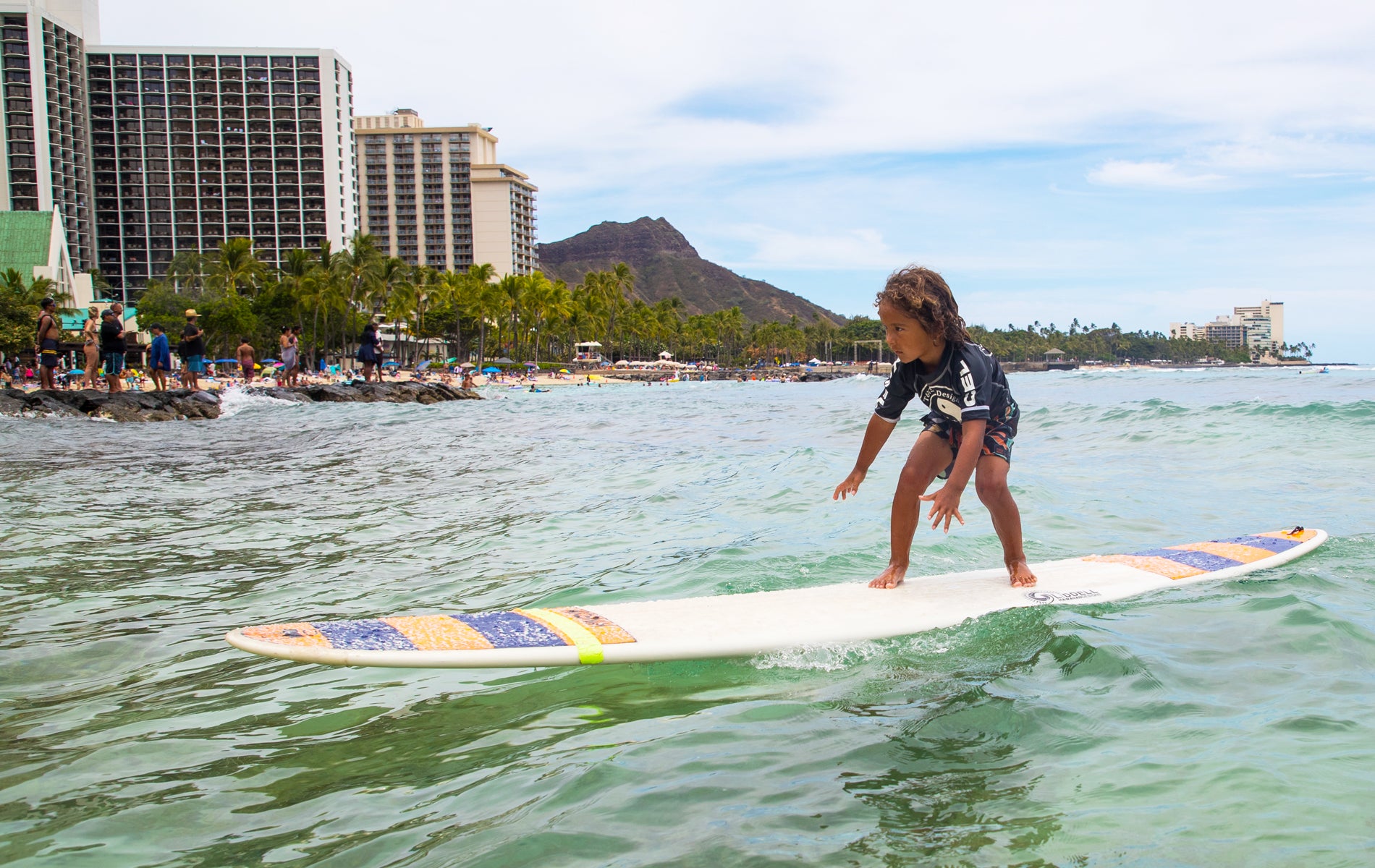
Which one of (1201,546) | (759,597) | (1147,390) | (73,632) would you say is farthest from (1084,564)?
(1147,390)

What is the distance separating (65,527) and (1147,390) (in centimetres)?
4640

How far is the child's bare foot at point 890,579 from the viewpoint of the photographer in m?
4.87

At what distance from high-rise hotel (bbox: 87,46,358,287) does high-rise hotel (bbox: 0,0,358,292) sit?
0.14m

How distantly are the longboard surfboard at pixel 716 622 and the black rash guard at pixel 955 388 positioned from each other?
35.6 inches

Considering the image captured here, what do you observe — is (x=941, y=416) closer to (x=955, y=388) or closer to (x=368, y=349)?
(x=955, y=388)

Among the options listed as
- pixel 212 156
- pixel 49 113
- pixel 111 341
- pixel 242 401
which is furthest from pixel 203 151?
pixel 111 341

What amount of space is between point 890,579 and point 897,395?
0.97 metres

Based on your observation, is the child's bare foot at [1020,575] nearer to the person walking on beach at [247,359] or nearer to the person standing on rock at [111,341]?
the person standing on rock at [111,341]

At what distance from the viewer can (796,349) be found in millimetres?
156250

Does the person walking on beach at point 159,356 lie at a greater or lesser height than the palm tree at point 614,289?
lesser

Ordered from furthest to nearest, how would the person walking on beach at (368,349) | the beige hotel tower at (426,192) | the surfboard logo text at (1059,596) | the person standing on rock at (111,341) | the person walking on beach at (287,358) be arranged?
1. the beige hotel tower at (426,192)
2. the person walking on beach at (368,349)
3. the person walking on beach at (287,358)
4. the person standing on rock at (111,341)
5. the surfboard logo text at (1059,596)

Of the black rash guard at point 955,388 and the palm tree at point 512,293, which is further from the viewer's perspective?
the palm tree at point 512,293

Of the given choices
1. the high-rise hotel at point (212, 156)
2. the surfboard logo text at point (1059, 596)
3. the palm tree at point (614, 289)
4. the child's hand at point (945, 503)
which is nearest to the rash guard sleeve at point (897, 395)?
the child's hand at point (945, 503)

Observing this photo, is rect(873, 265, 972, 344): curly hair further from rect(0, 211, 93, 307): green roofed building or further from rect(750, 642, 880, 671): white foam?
rect(0, 211, 93, 307): green roofed building
